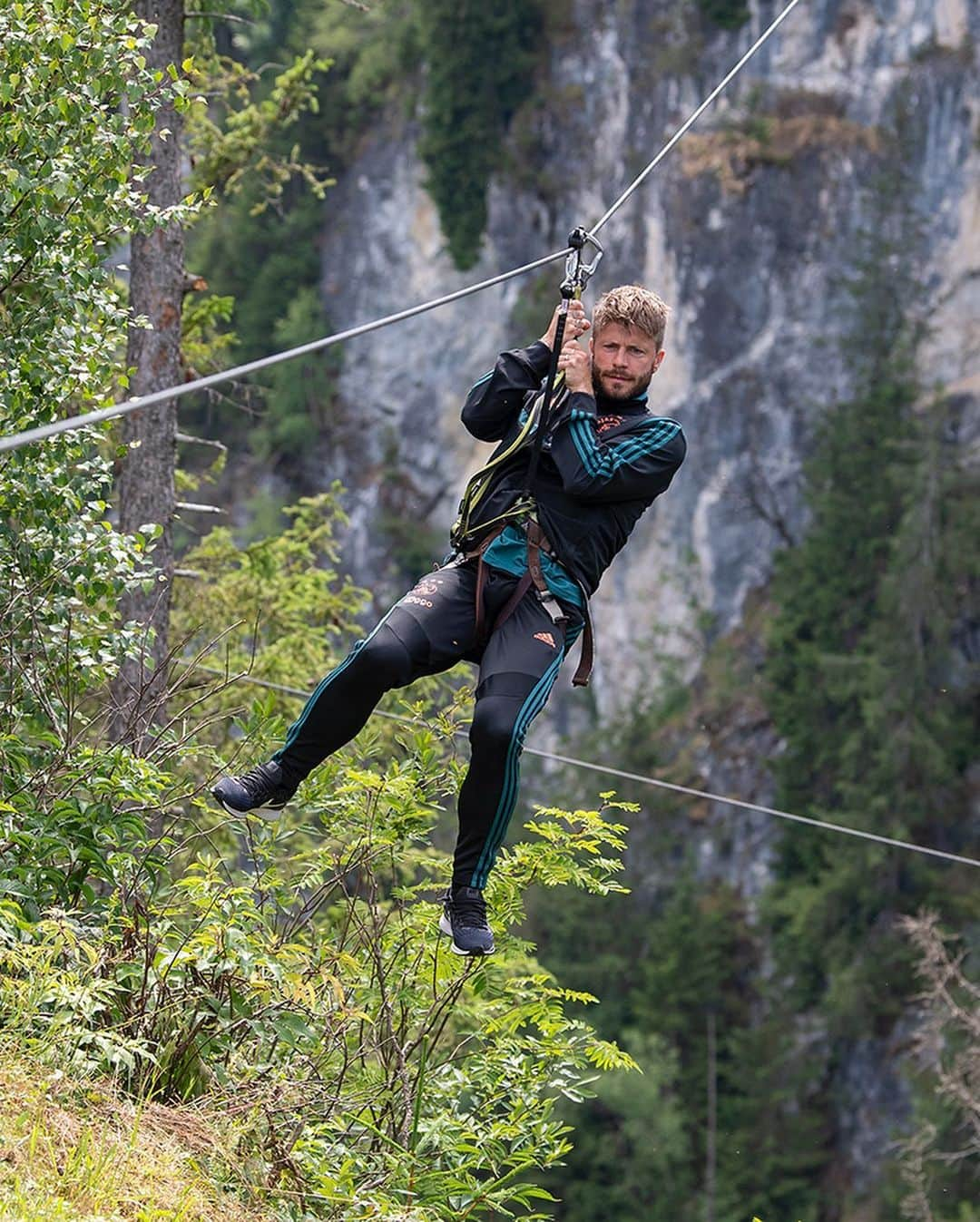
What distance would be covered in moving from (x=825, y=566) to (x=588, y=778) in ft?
19.8

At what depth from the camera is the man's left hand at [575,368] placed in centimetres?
482

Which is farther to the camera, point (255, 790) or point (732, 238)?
point (732, 238)

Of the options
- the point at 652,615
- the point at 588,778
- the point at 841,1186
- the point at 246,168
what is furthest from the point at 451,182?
the point at 246,168

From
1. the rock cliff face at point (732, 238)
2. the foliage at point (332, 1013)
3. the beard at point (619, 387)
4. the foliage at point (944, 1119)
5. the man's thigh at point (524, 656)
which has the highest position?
the rock cliff face at point (732, 238)

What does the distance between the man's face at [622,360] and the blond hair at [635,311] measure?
0.05 ft

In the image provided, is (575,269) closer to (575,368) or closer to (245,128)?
(575,368)

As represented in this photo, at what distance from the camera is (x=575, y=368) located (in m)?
4.82

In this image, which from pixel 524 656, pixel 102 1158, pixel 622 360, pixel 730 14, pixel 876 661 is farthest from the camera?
pixel 730 14

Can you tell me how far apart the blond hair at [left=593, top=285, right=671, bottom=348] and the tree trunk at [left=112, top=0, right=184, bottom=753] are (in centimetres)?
539

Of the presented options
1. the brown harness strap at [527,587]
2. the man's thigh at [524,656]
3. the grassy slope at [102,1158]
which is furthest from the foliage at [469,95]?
the grassy slope at [102,1158]

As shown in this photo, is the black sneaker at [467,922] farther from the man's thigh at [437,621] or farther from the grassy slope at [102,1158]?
the grassy slope at [102,1158]

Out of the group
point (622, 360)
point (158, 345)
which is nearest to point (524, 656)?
point (622, 360)

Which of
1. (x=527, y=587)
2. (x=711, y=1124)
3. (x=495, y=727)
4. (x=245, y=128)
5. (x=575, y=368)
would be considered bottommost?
(x=495, y=727)

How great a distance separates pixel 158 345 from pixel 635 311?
19.3ft
